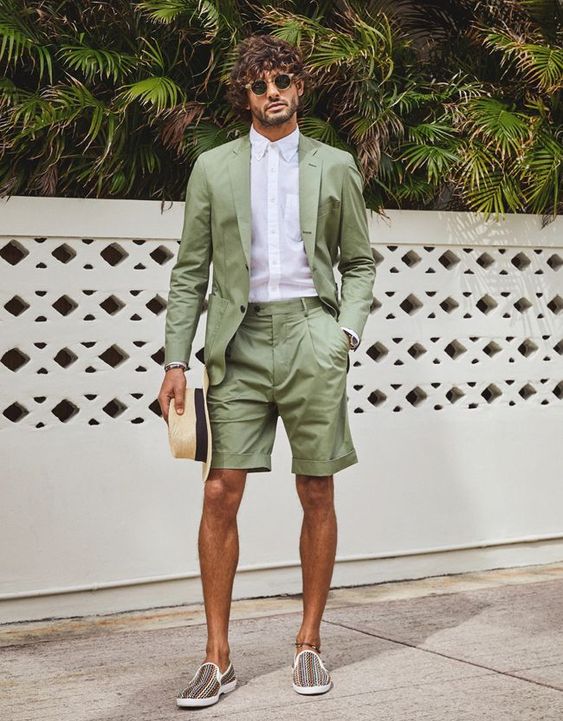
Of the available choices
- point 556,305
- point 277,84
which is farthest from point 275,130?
point 556,305

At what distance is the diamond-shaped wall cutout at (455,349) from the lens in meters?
6.32

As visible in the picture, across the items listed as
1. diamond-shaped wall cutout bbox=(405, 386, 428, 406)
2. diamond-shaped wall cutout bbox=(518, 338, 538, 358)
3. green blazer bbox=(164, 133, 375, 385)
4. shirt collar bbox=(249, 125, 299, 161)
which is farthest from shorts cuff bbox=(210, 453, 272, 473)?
diamond-shaped wall cutout bbox=(518, 338, 538, 358)

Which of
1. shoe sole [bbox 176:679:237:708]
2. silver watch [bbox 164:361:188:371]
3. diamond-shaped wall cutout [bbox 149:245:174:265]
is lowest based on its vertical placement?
shoe sole [bbox 176:679:237:708]

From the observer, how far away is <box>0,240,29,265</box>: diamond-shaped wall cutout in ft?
17.7

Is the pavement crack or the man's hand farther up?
the man's hand

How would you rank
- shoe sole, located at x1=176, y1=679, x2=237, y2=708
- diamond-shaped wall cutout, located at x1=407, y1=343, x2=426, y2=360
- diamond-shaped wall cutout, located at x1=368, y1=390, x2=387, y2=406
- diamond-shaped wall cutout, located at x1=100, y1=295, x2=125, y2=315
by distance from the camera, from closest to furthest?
1. shoe sole, located at x1=176, y1=679, x2=237, y2=708
2. diamond-shaped wall cutout, located at x1=100, y1=295, x2=125, y2=315
3. diamond-shaped wall cutout, located at x1=368, y1=390, x2=387, y2=406
4. diamond-shaped wall cutout, located at x1=407, y1=343, x2=426, y2=360

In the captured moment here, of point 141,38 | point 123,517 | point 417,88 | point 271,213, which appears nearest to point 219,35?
point 141,38

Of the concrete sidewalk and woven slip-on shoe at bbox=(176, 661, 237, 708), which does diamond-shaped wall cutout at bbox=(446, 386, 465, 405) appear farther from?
woven slip-on shoe at bbox=(176, 661, 237, 708)

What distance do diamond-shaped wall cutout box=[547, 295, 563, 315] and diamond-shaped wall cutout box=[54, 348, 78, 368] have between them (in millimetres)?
2655

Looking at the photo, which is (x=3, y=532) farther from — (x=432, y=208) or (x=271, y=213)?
(x=432, y=208)

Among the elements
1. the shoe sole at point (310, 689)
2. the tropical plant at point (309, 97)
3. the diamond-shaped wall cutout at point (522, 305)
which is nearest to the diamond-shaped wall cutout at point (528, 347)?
the diamond-shaped wall cutout at point (522, 305)

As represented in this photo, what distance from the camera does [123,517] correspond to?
5480 millimetres

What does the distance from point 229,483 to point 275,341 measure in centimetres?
53

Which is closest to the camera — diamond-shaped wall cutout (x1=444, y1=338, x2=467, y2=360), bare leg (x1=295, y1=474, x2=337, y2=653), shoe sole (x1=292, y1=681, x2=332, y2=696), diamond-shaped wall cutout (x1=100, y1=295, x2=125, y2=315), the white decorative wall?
shoe sole (x1=292, y1=681, x2=332, y2=696)
